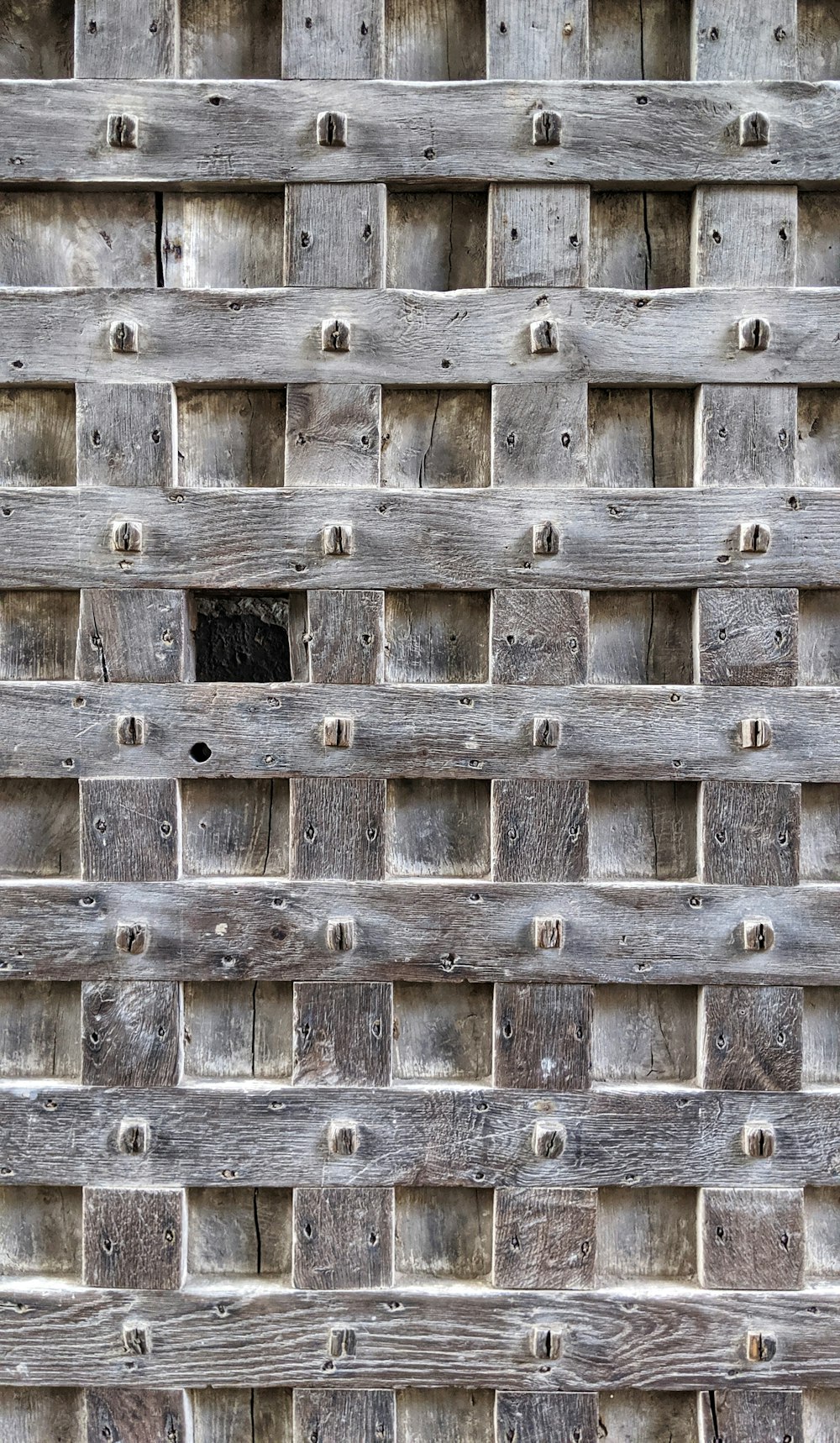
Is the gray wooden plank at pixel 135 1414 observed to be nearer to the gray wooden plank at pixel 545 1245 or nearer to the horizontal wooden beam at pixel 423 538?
the gray wooden plank at pixel 545 1245

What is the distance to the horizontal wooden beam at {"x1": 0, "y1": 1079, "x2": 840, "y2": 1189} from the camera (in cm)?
173

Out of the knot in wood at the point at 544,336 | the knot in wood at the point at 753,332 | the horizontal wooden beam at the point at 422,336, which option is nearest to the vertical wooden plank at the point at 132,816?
the horizontal wooden beam at the point at 422,336

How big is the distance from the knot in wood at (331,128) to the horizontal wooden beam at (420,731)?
1.07 m

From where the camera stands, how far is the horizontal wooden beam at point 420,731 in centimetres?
174

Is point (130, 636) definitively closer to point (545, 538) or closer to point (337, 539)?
point (337, 539)

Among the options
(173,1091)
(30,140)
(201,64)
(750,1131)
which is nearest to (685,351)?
(201,64)

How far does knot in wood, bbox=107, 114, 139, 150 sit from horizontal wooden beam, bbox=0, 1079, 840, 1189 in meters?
1.85

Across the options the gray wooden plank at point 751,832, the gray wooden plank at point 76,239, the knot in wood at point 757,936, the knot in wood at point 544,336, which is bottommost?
the knot in wood at point 757,936

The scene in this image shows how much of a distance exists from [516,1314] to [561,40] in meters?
2.51

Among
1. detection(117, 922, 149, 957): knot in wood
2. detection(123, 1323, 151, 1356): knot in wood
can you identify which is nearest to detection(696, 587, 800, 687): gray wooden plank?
detection(117, 922, 149, 957): knot in wood

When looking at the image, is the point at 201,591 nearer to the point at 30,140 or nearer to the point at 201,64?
the point at 30,140

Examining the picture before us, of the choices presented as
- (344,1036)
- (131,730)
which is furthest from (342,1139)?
(131,730)

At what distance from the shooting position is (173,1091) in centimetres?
174

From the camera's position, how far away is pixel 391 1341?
5.65 ft
